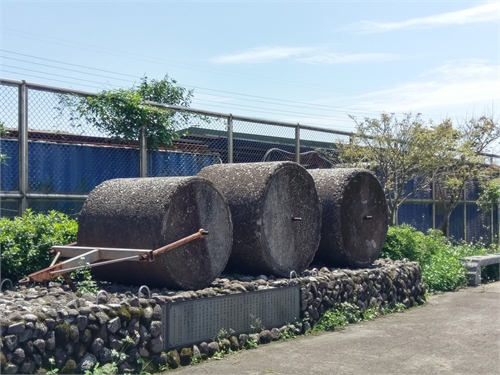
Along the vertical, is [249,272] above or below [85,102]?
below

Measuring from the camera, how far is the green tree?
1642cm

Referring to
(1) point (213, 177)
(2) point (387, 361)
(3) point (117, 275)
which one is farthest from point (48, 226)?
(2) point (387, 361)

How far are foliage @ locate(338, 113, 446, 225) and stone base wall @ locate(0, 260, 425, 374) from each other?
19.9 feet

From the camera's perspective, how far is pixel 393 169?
47.4 ft

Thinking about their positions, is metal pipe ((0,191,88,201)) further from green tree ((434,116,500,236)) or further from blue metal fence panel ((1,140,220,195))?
green tree ((434,116,500,236))

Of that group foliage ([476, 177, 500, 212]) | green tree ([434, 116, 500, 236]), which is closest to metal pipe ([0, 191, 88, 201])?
green tree ([434, 116, 500, 236])

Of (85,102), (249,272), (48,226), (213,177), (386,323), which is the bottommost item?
(386,323)

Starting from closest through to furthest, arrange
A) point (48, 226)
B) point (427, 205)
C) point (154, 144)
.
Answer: point (48, 226) → point (154, 144) → point (427, 205)

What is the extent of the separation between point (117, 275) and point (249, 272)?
1.91 m

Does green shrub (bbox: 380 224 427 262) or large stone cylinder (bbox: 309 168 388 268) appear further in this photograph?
green shrub (bbox: 380 224 427 262)

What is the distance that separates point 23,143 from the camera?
8.74 metres

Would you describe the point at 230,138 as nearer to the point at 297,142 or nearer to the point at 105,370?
the point at 297,142

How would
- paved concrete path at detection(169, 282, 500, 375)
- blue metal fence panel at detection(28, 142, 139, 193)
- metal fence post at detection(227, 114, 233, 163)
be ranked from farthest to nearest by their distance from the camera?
1. metal fence post at detection(227, 114, 233, 163)
2. blue metal fence panel at detection(28, 142, 139, 193)
3. paved concrete path at detection(169, 282, 500, 375)

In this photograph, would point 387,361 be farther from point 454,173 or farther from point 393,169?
point 454,173
